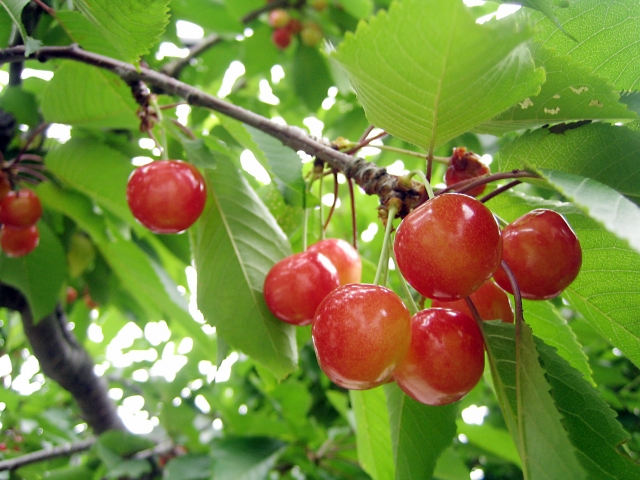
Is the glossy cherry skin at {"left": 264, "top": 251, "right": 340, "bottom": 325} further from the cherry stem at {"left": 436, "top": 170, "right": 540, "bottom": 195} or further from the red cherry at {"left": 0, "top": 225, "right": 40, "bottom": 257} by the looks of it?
the red cherry at {"left": 0, "top": 225, "right": 40, "bottom": 257}

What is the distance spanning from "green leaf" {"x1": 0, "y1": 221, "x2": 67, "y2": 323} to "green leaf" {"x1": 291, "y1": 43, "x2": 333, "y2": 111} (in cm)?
174

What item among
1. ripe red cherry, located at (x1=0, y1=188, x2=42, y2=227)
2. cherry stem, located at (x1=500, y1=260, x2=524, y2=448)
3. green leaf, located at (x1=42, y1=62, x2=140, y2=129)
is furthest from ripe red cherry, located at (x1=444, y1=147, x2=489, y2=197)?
ripe red cherry, located at (x1=0, y1=188, x2=42, y2=227)

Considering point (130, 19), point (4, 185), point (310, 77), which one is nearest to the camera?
point (130, 19)

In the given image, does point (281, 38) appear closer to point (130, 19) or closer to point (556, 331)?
point (130, 19)

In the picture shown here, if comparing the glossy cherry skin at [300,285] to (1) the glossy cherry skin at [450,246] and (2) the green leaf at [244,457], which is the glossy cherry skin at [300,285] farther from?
(2) the green leaf at [244,457]

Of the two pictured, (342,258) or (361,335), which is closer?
(361,335)

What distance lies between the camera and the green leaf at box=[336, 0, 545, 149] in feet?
1.93

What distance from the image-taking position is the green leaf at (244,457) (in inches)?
75.2

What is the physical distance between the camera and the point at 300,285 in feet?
3.14

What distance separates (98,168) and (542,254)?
1.35 metres

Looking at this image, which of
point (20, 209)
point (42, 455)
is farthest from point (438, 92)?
point (42, 455)

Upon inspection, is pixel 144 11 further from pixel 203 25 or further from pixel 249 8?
pixel 249 8

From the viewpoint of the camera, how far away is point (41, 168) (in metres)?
1.77

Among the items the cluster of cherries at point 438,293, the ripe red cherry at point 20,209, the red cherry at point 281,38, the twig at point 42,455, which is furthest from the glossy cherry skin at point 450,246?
the red cherry at point 281,38
